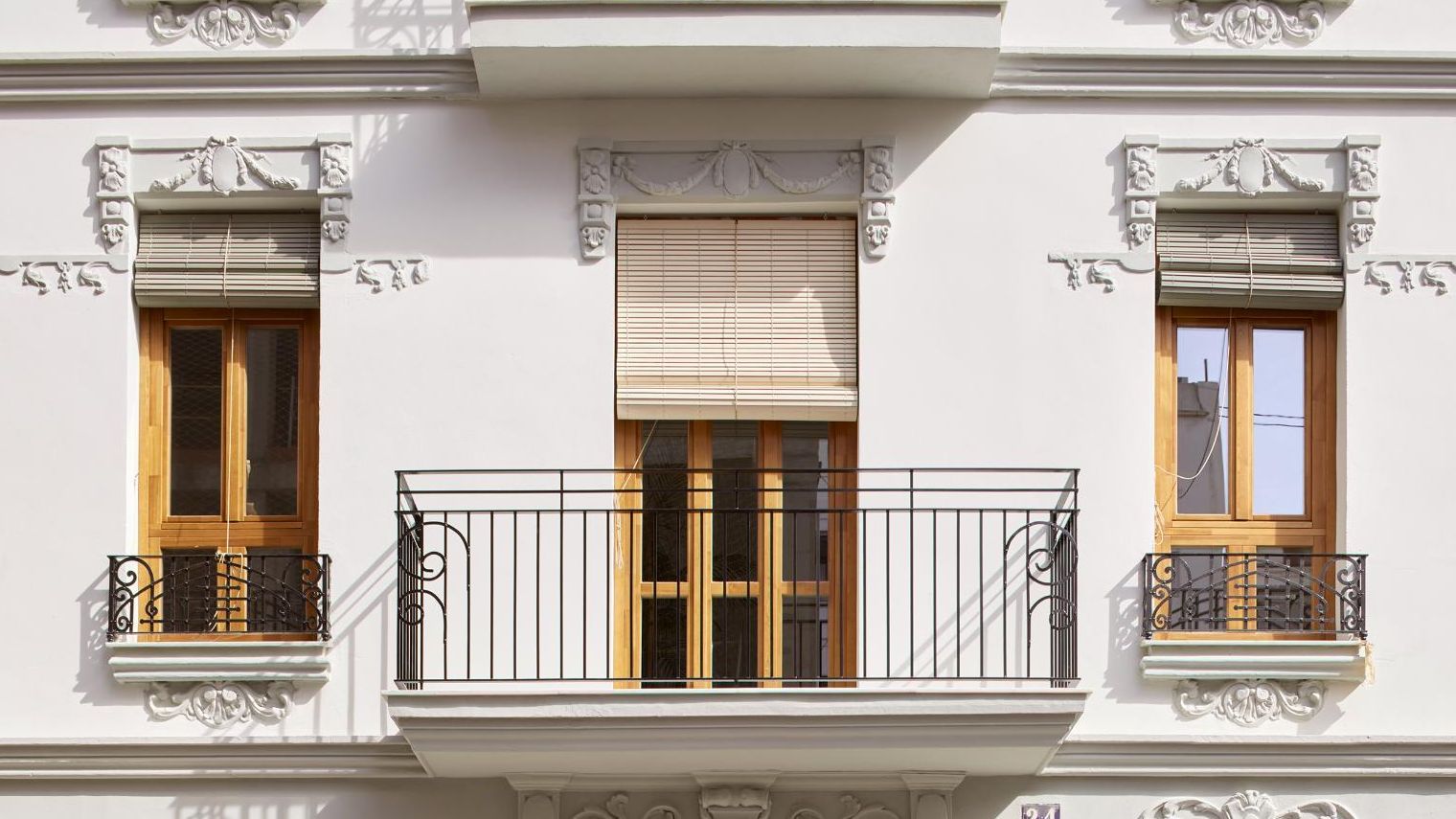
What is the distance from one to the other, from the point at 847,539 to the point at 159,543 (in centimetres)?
350

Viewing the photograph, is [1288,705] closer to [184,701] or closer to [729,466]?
[729,466]

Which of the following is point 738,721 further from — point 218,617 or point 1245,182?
point 1245,182

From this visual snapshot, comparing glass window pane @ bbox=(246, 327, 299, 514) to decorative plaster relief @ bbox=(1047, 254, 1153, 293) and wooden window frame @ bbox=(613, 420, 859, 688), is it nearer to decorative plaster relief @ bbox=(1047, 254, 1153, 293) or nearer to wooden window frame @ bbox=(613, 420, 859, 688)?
wooden window frame @ bbox=(613, 420, 859, 688)

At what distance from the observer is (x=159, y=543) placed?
9.16 meters

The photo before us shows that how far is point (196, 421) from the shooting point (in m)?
9.27

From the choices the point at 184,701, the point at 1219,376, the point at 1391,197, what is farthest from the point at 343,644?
the point at 1391,197

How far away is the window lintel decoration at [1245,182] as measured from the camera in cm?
902

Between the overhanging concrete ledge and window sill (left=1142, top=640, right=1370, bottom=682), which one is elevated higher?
window sill (left=1142, top=640, right=1370, bottom=682)

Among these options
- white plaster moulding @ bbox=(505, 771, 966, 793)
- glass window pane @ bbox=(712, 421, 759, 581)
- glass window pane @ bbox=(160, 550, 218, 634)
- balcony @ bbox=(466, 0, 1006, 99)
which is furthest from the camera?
glass window pane @ bbox=(712, 421, 759, 581)

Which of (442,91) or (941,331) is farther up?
(442,91)

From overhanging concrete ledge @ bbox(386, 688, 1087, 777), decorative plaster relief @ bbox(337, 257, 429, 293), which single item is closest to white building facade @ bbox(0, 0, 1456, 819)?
decorative plaster relief @ bbox(337, 257, 429, 293)

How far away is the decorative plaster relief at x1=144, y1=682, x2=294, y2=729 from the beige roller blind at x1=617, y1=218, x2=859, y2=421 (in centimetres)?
221

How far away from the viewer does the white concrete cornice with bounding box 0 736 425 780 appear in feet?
28.7

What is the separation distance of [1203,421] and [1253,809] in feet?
6.42
